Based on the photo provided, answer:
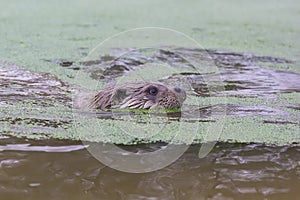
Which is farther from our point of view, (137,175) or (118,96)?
(118,96)

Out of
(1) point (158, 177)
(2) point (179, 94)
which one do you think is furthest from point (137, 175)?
(2) point (179, 94)

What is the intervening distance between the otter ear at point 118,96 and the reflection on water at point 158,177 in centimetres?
91

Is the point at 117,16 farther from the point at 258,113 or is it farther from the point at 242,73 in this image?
the point at 258,113

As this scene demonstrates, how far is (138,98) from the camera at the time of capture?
12.3ft

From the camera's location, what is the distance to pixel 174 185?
2477 mm

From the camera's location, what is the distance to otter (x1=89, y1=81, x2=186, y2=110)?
3.74 metres

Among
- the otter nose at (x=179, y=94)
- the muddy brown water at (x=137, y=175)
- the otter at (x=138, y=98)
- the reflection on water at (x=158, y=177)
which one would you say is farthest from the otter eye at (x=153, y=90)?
the reflection on water at (x=158, y=177)

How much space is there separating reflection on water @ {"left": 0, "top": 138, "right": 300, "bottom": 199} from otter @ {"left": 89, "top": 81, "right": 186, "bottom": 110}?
2.91 ft

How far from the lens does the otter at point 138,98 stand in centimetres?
374

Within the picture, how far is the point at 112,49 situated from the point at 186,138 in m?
3.35

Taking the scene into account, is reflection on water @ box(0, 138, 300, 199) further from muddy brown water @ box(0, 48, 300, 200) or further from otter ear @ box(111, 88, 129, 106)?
otter ear @ box(111, 88, 129, 106)

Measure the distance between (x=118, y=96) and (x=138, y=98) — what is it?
0.51 feet

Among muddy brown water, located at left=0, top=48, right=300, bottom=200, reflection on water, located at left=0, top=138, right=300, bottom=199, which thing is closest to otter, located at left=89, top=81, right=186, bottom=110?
muddy brown water, located at left=0, top=48, right=300, bottom=200

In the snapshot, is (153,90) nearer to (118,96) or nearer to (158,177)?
(118,96)
